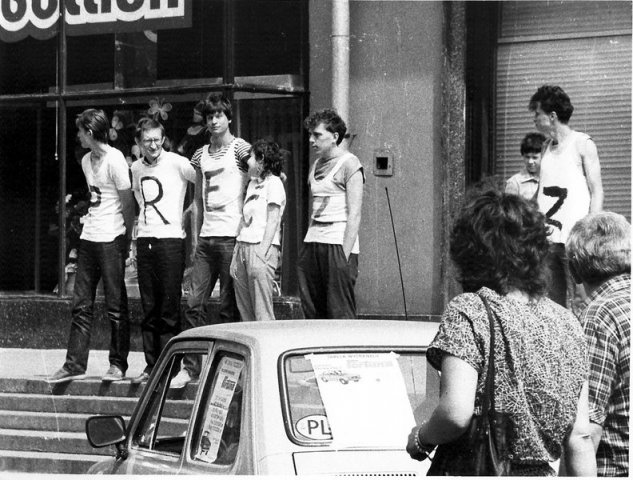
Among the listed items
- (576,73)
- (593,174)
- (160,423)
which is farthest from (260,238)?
(160,423)

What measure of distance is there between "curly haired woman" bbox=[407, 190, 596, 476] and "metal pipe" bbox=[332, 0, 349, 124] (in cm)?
703

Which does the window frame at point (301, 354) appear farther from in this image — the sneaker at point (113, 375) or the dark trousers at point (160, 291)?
the sneaker at point (113, 375)

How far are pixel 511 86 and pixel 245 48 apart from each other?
2.37 metres

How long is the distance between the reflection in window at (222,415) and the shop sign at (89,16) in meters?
7.28

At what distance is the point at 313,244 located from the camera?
27.9ft

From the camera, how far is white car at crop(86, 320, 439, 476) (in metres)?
4.07

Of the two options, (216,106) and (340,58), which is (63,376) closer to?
(216,106)

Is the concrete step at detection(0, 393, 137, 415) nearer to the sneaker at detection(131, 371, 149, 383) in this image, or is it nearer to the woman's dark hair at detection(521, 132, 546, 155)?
the sneaker at detection(131, 371, 149, 383)

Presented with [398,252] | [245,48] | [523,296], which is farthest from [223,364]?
[245,48]

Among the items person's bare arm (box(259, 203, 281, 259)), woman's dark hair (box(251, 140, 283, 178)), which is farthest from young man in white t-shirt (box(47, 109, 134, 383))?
person's bare arm (box(259, 203, 281, 259))

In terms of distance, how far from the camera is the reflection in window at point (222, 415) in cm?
423

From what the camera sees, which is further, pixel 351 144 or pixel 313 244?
Result: pixel 351 144

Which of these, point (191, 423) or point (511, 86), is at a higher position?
point (511, 86)

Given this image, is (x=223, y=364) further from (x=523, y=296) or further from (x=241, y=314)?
(x=241, y=314)
